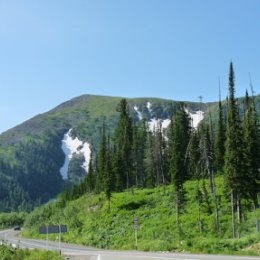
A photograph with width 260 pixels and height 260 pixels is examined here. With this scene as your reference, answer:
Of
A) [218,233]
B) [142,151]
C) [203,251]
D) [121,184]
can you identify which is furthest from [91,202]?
[203,251]

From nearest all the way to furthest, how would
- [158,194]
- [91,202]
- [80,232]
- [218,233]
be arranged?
[218,233]
[80,232]
[158,194]
[91,202]

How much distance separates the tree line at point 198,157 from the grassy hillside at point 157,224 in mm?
1461

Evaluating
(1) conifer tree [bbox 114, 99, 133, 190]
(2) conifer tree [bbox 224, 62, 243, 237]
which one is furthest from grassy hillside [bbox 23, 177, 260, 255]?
(1) conifer tree [bbox 114, 99, 133, 190]

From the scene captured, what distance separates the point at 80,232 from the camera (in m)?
67.2

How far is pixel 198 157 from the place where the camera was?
83.8 metres

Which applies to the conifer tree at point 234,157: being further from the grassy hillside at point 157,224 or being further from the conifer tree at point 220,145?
the conifer tree at point 220,145

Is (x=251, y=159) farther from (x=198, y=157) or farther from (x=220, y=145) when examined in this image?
(x=198, y=157)

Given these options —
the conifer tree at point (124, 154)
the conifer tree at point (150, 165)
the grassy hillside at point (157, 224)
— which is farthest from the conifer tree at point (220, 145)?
the conifer tree at point (150, 165)

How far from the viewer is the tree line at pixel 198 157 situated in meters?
48.2

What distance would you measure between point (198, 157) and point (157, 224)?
1130 inches

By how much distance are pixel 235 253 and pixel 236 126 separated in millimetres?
22210

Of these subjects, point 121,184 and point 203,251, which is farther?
point 121,184

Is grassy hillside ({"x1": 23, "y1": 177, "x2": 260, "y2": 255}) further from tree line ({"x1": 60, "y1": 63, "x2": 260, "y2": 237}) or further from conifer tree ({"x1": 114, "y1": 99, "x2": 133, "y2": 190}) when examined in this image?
conifer tree ({"x1": 114, "y1": 99, "x2": 133, "y2": 190})

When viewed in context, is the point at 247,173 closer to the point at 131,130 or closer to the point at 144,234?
the point at 144,234
